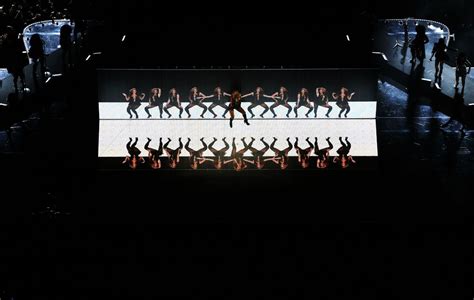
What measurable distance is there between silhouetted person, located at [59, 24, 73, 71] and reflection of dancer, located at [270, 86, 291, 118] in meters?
7.77

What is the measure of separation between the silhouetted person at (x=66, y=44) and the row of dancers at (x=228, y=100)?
4.94 metres

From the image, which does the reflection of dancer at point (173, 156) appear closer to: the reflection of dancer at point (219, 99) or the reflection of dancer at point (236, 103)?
the reflection of dancer at point (219, 99)

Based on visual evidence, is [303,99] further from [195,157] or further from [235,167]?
[195,157]

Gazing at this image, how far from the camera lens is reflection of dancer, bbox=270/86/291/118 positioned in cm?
2073

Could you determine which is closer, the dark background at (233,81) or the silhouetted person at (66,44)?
the dark background at (233,81)

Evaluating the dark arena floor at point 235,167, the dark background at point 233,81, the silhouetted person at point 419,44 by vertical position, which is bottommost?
the dark arena floor at point 235,167

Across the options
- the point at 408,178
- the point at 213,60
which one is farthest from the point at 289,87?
the point at 408,178

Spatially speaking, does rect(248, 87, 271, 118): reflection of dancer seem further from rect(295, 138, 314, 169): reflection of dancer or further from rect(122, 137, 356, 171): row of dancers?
rect(295, 138, 314, 169): reflection of dancer

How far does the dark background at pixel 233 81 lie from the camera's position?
2036cm

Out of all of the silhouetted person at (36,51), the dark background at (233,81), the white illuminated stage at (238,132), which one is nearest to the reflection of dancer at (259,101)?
the dark background at (233,81)

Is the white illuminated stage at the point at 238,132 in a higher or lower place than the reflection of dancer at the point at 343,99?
lower

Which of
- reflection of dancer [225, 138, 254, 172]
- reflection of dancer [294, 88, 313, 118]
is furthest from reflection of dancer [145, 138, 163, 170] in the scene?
reflection of dancer [294, 88, 313, 118]

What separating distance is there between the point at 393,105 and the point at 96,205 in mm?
10213

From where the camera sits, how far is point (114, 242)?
17.8 m
